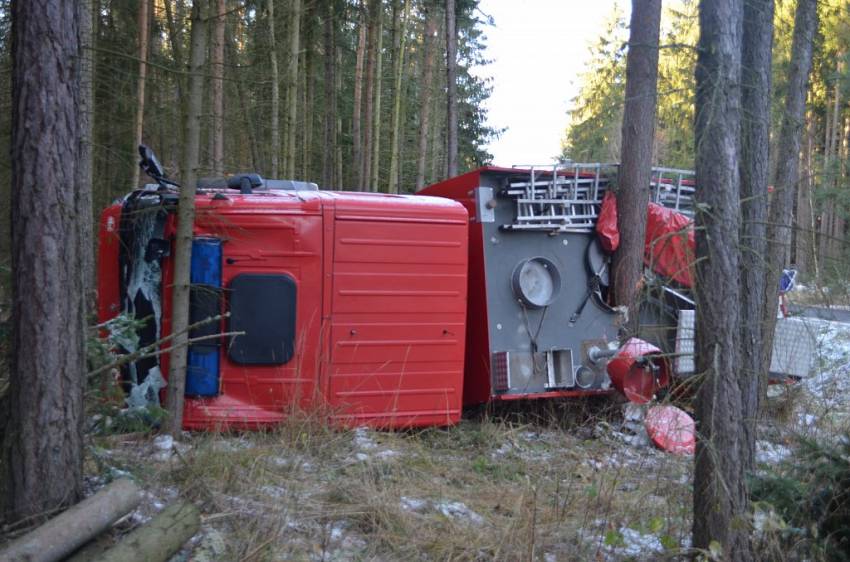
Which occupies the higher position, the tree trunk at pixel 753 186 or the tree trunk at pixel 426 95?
the tree trunk at pixel 426 95

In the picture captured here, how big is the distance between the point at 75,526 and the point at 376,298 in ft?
13.1

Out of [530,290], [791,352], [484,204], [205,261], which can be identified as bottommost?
[791,352]

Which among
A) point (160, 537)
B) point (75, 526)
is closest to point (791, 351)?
point (160, 537)

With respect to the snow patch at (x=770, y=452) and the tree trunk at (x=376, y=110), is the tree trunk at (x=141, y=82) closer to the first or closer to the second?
the tree trunk at (x=376, y=110)

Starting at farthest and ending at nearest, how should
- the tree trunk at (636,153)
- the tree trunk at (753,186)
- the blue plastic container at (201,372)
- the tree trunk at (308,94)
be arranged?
the tree trunk at (308,94) → the tree trunk at (636,153) → the blue plastic container at (201,372) → the tree trunk at (753,186)

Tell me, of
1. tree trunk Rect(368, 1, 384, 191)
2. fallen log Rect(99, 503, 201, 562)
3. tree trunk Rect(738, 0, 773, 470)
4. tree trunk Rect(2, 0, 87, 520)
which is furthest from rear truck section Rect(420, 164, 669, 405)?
tree trunk Rect(368, 1, 384, 191)

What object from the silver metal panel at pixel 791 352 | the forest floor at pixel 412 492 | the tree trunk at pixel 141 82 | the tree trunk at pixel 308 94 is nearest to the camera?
the forest floor at pixel 412 492

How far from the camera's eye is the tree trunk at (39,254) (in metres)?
4.15

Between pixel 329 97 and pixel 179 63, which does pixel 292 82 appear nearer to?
pixel 179 63

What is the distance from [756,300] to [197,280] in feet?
14.6

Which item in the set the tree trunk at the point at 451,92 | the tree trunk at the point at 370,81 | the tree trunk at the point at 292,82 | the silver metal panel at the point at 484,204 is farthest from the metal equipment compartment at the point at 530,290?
the tree trunk at the point at 370,81

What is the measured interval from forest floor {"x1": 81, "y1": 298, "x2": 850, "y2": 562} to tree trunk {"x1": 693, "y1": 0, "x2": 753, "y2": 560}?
303 millimetres

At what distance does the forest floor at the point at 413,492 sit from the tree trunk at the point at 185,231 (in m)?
0.34

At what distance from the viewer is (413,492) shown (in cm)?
583
